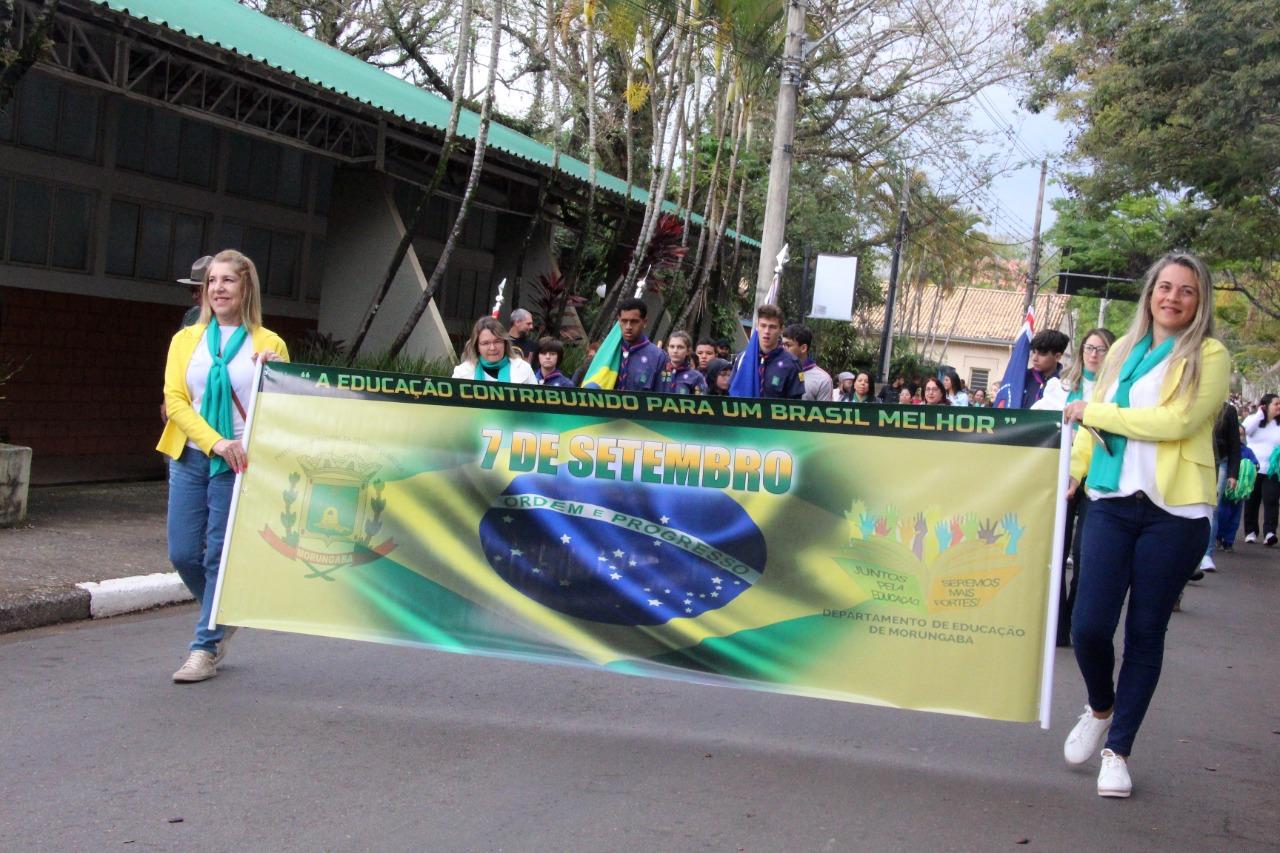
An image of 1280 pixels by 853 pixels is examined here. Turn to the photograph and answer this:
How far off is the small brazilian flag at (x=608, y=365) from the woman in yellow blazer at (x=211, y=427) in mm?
3275

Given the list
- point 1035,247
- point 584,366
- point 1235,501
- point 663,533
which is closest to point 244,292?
point 663,533

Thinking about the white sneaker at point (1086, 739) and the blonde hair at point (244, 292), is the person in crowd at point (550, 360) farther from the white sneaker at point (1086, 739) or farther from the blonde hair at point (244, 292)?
the white sneaker at point (1086, 739)

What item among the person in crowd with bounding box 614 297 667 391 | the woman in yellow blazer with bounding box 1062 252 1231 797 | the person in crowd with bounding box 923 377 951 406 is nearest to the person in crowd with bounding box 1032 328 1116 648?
the woman in yellow blazer with bounding box 1062 252 1231 797

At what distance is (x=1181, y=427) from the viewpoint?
15.1 ft

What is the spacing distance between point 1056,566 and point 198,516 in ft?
11.4

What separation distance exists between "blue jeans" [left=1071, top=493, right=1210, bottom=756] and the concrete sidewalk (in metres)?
5.22

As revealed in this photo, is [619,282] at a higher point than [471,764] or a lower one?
higher

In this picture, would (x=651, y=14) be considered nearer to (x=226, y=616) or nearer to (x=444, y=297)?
(x=444, y=297)

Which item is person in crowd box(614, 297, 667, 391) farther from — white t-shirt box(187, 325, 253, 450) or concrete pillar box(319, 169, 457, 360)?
concrete pillar box(319, 169, 457, 360)

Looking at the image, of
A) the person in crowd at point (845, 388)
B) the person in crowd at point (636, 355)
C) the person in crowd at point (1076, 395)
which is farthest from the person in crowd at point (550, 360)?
the person in crowd at point (845, 388)

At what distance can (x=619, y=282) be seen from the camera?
66.0 ft

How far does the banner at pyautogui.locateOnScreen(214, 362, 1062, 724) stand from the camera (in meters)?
4.84

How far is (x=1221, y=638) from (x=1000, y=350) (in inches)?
2619

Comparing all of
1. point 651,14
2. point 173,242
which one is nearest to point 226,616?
point 173,242
